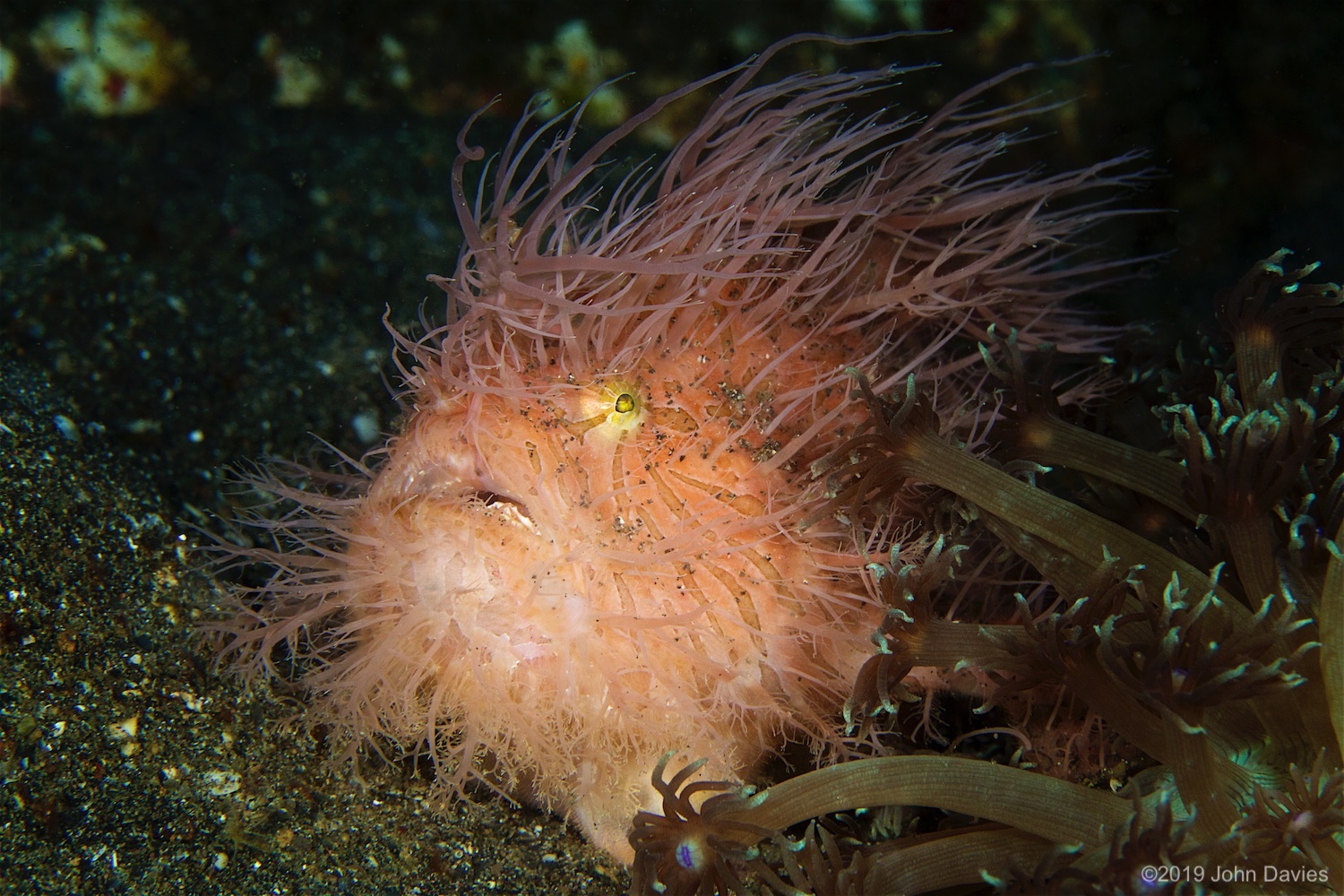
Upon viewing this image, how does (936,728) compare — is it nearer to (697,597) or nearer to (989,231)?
(697,597)

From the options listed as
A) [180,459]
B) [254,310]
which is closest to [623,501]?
[180,459]

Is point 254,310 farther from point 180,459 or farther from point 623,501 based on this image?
point 623,501

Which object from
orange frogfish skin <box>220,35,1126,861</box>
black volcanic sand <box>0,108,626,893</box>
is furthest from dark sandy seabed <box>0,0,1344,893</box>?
orange frogfish skin <box>220,35,1126,861</box>

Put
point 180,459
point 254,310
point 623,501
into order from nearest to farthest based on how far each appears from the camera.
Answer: point 623,501
point 180,459
point 254,310

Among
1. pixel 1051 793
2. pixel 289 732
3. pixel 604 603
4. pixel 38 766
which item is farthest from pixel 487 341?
pixel 1051 793

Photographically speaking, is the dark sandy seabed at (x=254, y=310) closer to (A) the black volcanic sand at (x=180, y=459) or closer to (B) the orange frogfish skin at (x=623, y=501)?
(A) the black volcanic sand at (x=180, y=459)

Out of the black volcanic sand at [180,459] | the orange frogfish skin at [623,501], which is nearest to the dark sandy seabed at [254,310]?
the black volcanic sand at [180,459]
